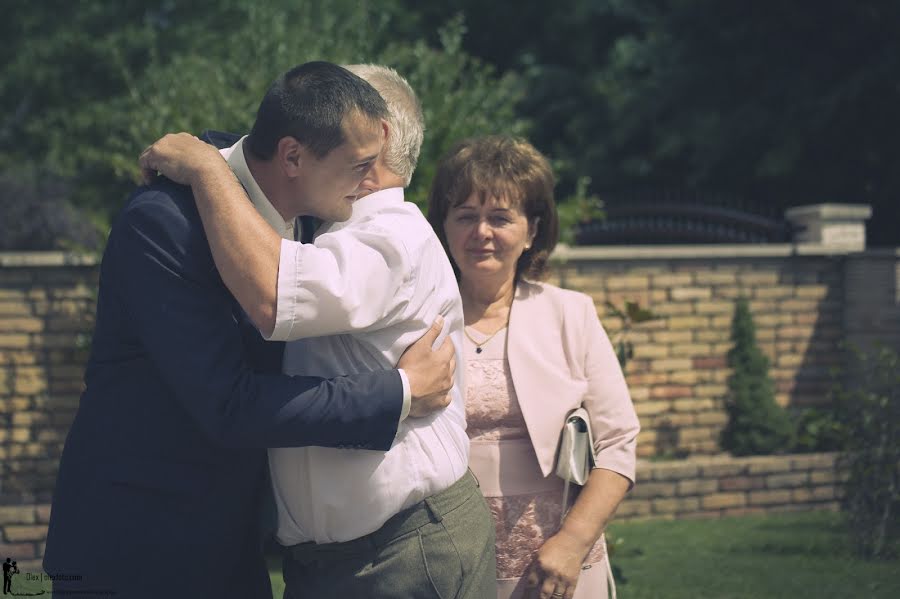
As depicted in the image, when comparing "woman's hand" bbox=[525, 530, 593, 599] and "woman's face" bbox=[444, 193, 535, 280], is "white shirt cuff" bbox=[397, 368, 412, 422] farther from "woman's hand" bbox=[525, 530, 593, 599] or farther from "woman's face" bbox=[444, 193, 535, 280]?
"woman's face" bbox=[444, 193, 535, 280]

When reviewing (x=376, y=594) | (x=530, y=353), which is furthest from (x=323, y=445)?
(x=530, y=353)

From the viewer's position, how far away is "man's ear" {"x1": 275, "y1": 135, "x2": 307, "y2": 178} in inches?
82.7

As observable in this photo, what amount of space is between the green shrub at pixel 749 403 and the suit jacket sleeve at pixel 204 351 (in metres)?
7.31

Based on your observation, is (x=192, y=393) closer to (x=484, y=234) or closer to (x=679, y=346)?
(x=484, y=234)

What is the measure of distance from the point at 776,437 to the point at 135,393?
298 inches

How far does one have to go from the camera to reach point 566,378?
9.87 ft

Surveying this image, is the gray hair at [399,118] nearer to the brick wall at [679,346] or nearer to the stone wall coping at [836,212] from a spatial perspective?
the brick wall at [679,346]

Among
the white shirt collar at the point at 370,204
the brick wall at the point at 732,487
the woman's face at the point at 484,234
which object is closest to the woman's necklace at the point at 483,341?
the woman's face at the point at 484,234

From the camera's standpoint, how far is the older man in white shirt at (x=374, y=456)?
2062 mm

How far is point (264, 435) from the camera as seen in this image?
2.02m

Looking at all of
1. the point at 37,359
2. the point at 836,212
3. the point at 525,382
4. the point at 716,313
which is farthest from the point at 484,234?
the point at 836,212

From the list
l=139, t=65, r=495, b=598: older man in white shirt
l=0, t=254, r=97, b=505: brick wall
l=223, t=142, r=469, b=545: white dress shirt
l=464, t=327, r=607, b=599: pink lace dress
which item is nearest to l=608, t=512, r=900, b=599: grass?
l=464, t=327, r=607, b=599: pink lace dress

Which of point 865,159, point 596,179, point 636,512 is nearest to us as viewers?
point 636,512

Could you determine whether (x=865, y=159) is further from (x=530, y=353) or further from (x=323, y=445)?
(x=323, y=445)
